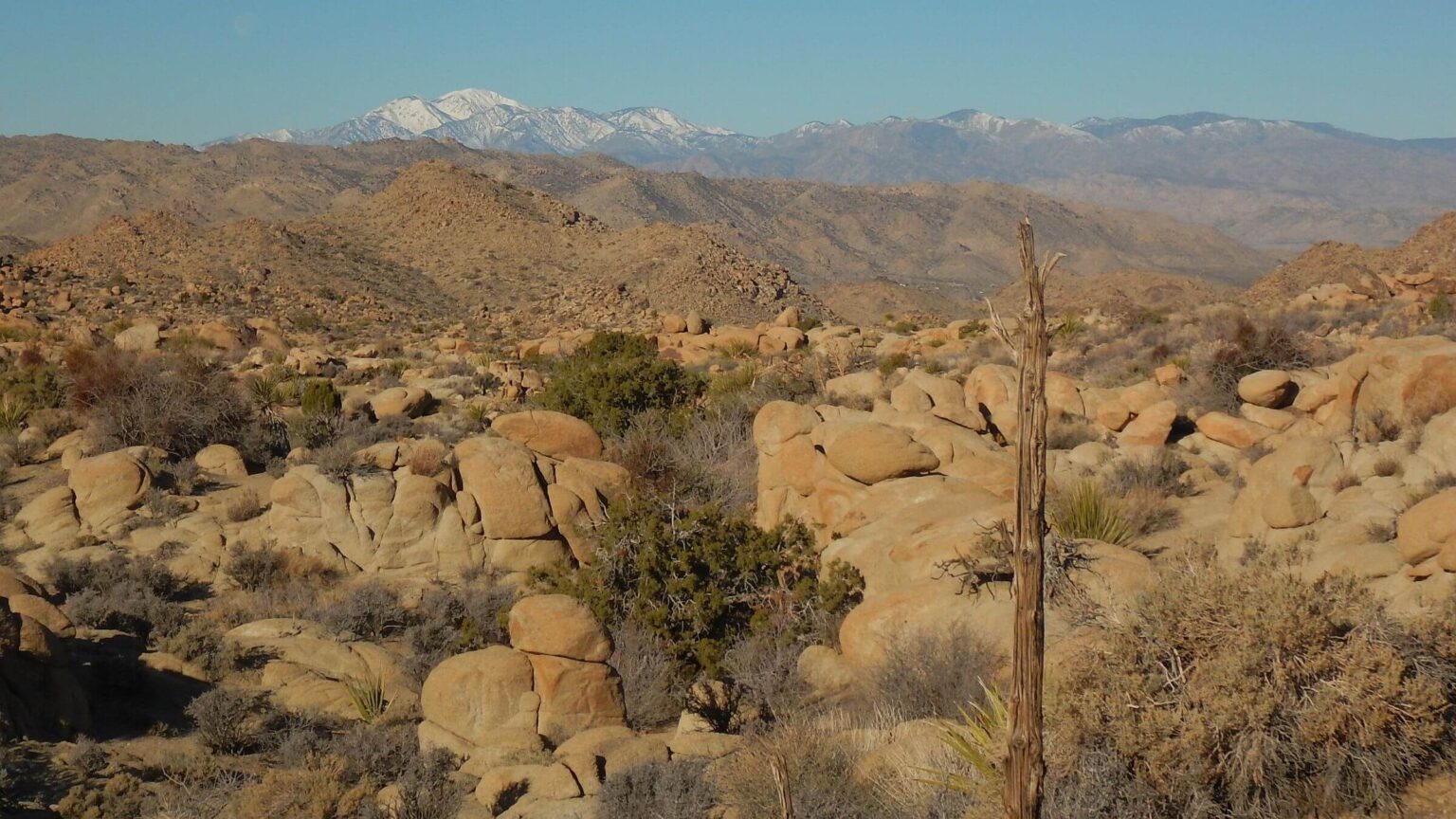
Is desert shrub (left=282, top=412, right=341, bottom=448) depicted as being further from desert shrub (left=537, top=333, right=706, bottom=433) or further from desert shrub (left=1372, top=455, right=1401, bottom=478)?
desert shrub (left=1372, top=455, right=1401, bottom=478)

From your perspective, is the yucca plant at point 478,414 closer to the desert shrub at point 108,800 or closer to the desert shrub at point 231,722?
the desert shrub at point 231,722

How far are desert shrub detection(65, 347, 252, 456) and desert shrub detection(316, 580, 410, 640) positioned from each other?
5156mm

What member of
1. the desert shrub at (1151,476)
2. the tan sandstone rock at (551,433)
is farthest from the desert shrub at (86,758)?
the desert shrub at (1151,476)

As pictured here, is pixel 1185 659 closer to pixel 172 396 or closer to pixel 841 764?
pixel 841 764

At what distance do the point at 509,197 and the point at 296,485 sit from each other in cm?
4433

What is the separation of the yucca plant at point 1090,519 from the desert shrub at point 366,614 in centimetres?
757

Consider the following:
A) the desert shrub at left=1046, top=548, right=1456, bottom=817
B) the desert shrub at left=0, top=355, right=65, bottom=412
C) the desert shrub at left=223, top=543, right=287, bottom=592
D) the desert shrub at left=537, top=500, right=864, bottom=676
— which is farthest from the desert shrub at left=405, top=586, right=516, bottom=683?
the desert shrub at left=0, top=355, right=65, bottom=412

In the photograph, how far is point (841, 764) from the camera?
6648 millimetres

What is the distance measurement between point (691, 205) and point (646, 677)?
11673cm

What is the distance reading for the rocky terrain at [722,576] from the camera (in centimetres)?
574

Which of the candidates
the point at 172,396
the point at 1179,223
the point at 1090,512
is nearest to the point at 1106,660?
the point at 1090,512

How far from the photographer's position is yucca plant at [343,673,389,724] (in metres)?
9.34

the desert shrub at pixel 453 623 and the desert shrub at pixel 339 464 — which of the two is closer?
the desert shrub at pixel 453 623

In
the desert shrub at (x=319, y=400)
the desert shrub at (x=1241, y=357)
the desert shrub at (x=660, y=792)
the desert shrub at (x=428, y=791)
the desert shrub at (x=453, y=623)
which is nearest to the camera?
the desert shrub at (x=660, y=792)
